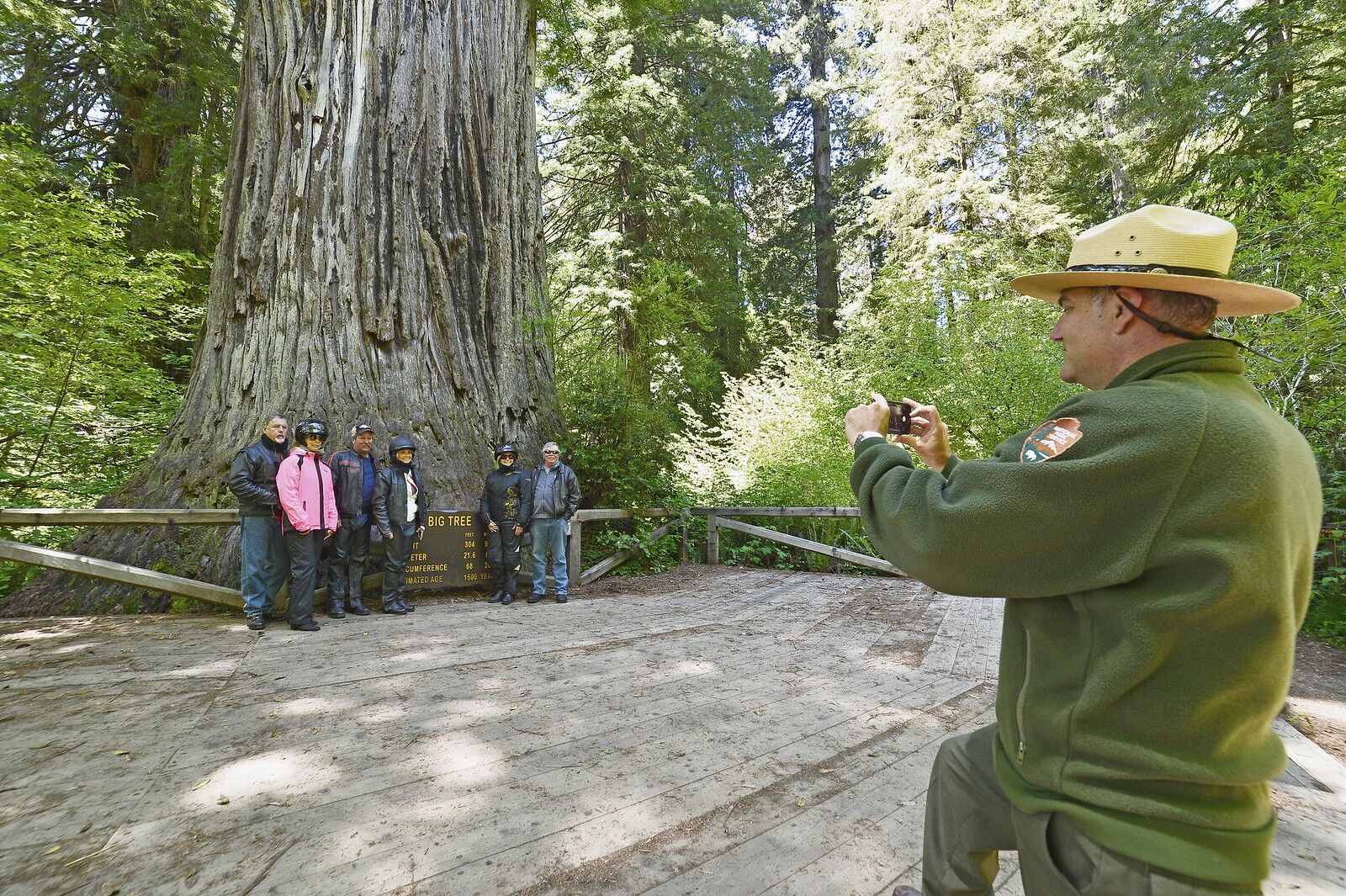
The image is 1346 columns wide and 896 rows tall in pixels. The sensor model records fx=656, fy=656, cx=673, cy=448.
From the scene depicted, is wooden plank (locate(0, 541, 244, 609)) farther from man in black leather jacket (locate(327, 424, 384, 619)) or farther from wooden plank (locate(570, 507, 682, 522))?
wooden plank (locate(570, 507, 682, 522))

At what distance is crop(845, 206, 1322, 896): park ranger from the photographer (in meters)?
1.02

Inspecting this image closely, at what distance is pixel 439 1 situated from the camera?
8000 mm

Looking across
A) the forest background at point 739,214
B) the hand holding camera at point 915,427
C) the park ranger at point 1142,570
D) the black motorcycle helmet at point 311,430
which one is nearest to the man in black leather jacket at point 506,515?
the forest background at point 739,214

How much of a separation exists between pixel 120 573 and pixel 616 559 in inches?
198

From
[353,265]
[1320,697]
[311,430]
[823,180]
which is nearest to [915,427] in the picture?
[1320,697]

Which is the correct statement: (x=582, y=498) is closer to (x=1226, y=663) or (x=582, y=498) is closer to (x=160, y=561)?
(x=160, y=561)

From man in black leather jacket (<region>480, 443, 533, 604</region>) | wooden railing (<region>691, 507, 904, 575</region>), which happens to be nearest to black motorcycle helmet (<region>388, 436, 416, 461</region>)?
man in black leather jacket (<region>480, 443, 533, 604</region>)

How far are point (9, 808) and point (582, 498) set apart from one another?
688cm

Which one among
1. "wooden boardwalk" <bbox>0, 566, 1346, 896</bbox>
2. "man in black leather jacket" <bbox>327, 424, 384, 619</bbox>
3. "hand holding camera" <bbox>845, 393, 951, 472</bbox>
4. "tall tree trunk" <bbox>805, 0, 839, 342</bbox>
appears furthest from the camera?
"tall tree trunk" <bbox>805, 0, 839, 342</bbox>

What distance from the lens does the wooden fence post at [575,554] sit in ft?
25.4

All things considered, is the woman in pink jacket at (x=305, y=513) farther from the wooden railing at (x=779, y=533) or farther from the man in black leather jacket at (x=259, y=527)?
the wooden railing at (x=779, y=533)

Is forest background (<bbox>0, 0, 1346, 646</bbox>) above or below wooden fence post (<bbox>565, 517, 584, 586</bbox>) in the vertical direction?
above

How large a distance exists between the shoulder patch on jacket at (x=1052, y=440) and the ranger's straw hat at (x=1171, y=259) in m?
0.31

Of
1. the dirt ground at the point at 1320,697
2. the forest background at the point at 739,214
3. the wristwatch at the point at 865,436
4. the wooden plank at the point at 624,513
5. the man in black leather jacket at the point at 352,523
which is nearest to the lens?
the wristwatch at the point at 865,436
